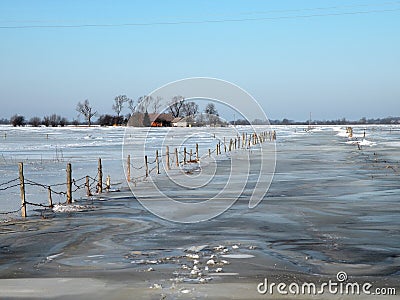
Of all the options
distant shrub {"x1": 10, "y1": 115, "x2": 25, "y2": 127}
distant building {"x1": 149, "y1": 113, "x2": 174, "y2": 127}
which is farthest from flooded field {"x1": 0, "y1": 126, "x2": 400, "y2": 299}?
distant shrub {"x1": 10, "y1": 115, "x2": 25, "y2": 127}

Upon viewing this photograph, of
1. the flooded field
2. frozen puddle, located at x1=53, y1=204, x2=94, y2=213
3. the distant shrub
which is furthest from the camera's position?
the distant shrub

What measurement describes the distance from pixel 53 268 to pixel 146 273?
147cm

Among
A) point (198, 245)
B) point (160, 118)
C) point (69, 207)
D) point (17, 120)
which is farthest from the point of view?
point (17, 120)

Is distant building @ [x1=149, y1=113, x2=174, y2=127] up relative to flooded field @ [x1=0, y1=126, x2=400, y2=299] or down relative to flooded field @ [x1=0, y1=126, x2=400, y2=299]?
up

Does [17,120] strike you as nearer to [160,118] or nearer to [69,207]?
[160,118]

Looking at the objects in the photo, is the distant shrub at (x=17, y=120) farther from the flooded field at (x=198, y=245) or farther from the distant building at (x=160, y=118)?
the flooded field at (x=198, y=245)

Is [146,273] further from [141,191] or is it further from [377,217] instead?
[141,191]

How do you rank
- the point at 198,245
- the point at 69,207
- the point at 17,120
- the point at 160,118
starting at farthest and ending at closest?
the point at 17,120, the point at 160,118, the point at 69,207, the point at 198,245

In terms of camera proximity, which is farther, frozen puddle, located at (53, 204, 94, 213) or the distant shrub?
the distant shrub

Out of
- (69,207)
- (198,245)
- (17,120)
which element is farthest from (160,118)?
(17,120)

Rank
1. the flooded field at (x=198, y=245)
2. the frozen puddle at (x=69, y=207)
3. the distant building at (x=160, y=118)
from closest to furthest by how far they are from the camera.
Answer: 1. the flooded field at (x=198, y=245)
2. the frozen puddle at (x=69, y=207)
3. the distant building at (x=160, y=118)

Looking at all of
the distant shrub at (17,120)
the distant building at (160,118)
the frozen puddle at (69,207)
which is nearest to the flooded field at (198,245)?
the frozen puddle at (69,207)

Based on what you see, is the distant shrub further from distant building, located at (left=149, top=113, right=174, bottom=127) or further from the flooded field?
the flooded field

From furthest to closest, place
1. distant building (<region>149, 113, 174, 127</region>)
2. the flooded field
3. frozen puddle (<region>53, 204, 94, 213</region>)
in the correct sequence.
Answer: distant building (<region>149, 113, 174, 127</region>) < frozen puddle (<region>53, 204, 94, 213</region>) < the flooded field
